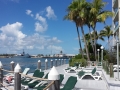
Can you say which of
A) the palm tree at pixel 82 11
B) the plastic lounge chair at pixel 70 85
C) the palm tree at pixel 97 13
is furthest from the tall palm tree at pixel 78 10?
the plastic lounge chair at pixel 70 85

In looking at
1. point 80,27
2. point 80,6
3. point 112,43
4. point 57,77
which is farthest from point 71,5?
point 57,77

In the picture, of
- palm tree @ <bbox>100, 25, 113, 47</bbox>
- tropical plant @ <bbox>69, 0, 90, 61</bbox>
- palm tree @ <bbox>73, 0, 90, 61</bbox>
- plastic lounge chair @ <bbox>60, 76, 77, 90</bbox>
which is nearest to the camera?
plastic lounge chair @ <bbox>60, 76, 77, 90</bbox>

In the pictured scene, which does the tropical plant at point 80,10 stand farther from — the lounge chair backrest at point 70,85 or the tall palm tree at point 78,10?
the lounge chair backrest at point 70,85

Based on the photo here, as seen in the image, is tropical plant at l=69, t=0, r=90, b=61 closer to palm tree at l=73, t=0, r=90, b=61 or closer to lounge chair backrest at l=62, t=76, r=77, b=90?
palm tree at l=73, t=0, r=90, b=61

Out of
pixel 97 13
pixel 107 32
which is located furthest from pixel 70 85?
pixel 107 32

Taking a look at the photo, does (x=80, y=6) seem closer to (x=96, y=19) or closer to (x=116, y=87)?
(x=96, y=19)

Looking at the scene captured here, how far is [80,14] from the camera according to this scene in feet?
88.4

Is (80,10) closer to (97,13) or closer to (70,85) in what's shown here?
(97,13)

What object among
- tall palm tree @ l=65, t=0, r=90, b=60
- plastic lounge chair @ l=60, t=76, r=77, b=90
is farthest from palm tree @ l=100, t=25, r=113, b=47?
plastic lounge chair @ l=60, t=76, r=77, b=90

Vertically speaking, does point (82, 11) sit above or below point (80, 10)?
below

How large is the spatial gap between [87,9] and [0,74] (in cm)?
2197

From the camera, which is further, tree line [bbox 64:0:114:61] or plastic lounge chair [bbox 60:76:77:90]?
tree line [bbox 64:0:114:61]

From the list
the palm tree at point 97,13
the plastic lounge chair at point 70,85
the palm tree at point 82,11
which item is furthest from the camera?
the palm tree at point 97,13

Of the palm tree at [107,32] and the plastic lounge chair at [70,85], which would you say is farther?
the palm tree at [107,32]
